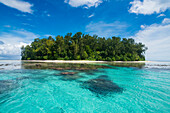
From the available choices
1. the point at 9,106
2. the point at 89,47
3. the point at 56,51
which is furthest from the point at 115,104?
the point at 89,47

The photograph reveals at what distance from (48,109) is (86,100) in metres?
2.50

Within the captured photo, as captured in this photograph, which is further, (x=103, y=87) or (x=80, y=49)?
(x=80, y=49)

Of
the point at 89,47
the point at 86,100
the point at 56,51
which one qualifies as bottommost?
the point at 86,100

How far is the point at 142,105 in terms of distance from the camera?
5.03 meters

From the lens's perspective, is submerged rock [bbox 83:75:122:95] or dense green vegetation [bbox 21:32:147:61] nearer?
submerged rock [bbox 83:75:122:95]

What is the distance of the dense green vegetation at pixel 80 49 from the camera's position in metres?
56.9

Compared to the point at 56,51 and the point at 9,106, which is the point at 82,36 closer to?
the point at 56,51

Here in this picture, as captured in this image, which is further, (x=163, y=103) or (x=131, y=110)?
(x=163, y=103)

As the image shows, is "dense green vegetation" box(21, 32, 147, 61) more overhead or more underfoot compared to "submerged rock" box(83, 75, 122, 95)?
more overhead

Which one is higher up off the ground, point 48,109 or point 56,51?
point 56,51

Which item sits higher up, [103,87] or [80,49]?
[80,49]

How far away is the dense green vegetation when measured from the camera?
56938 mm

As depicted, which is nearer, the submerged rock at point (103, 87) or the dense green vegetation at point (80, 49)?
the submerged rock at point (103, 87)

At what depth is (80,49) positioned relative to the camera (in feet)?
189
